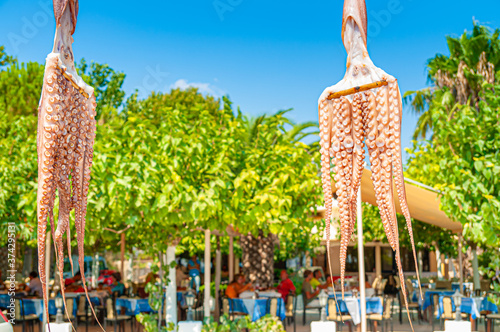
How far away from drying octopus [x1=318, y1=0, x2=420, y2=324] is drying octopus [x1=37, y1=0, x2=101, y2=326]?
0.96 m

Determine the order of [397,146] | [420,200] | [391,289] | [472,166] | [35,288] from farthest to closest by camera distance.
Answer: [391,289] → [35,288] → [420,200] → [472,166] → [397,146]

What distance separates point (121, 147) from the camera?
7.24 m

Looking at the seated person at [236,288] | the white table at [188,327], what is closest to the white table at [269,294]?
the seated person at [236,288]

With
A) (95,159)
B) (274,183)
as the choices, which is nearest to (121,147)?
A: (95,159)

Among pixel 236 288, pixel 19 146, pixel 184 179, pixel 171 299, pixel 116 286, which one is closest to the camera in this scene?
pixel 184 179

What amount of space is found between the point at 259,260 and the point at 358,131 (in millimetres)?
12525

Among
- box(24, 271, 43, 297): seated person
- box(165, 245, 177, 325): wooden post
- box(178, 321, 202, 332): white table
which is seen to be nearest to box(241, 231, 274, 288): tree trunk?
box(24, 271, 43, 297): seated person

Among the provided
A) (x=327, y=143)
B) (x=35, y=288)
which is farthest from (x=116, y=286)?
(x=327, y=143)

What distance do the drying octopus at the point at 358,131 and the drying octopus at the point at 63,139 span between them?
964mm

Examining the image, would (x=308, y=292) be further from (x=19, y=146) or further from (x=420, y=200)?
(x=19, y=146)

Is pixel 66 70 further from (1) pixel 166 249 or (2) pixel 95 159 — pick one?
(1) pixel 166 249

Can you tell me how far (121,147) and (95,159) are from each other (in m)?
A: 0.46

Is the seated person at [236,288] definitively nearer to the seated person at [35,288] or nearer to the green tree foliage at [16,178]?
the green tree foliage at [16,178]

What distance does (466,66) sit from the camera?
52.3ft
